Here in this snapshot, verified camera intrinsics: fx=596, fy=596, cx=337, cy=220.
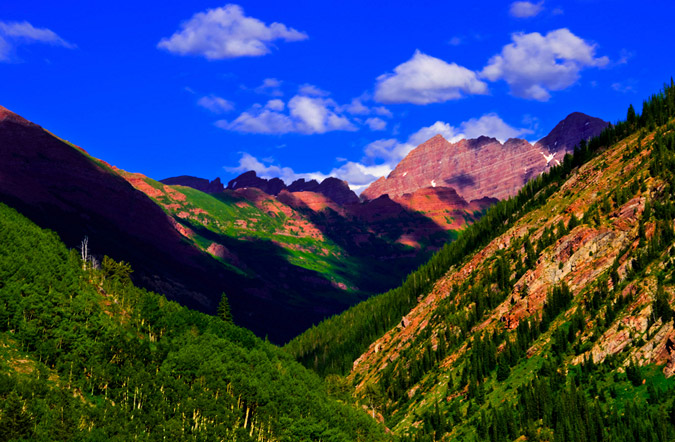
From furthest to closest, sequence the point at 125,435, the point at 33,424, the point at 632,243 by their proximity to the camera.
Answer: the point at 632,243 → the point at 125,435 → the point at 33,424

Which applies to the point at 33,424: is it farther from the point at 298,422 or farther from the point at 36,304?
the point at 298,422

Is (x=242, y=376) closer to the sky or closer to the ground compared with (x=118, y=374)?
closer to the ground

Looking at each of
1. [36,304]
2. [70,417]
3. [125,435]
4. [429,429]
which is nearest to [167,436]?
[125,435]

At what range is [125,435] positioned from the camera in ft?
375

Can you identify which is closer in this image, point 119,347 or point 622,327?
point 119,347

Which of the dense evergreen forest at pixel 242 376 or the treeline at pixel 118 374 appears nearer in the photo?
the treeline at pixel 118 374

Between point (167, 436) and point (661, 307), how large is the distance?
126437 mm

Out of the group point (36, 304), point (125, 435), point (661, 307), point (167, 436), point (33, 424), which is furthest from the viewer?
point (661, 307)

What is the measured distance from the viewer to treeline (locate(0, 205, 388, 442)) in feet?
375

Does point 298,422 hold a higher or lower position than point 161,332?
lower

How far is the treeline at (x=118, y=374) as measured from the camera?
114294 mm

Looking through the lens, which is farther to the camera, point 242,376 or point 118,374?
point 242,376

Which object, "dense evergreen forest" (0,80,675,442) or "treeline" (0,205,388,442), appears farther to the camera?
"dense evergreen forest" (0,80,675,442)

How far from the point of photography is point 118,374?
13500cm
